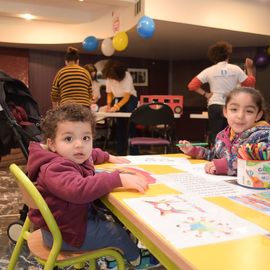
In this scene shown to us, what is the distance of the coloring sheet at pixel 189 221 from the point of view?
565mm

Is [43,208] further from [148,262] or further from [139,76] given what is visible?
[139,76]

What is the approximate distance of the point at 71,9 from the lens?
5562 mm

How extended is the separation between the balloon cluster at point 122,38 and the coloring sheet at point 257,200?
330cm

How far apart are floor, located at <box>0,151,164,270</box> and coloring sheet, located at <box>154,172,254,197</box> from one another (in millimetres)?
846

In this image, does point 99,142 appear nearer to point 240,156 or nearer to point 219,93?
point 219,93

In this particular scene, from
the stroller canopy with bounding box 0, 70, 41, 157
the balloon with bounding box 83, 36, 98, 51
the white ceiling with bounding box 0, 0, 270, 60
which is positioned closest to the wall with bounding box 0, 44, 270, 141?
the white ceiling with bounding box 0, 0, 270, 60

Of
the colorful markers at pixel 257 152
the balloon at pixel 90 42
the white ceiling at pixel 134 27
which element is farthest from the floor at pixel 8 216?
the white ceiling at pixel 134 27

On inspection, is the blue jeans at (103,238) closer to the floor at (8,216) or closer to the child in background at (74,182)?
the child in background at (74,182)

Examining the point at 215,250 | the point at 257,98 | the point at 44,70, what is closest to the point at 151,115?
the point at 257,98

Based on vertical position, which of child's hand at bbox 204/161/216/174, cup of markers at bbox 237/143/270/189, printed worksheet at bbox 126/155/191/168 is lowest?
printed worksheet at bbox 126/155/191/168

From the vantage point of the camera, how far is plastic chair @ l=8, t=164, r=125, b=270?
2.92ft

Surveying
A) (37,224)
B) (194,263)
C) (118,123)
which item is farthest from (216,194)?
(118,123)

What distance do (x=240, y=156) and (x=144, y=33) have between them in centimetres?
319

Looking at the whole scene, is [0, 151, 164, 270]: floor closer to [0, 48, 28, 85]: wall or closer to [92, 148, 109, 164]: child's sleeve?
[92, 148, 109, 164]: child's sleeve
